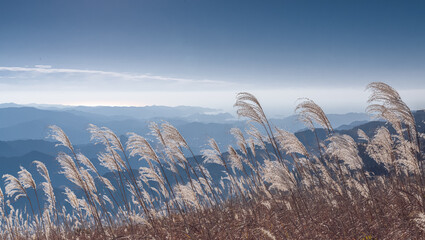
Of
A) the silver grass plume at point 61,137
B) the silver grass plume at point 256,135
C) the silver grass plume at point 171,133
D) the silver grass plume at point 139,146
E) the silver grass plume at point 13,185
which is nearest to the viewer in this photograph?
the silver grass plume at point 139,146

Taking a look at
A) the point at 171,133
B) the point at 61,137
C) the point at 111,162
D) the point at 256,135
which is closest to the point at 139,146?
the point at 171,133

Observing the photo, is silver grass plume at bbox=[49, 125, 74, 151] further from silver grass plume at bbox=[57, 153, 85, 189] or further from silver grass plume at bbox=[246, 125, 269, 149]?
silver grass plume at bbox=[246, 125, 269, 149]

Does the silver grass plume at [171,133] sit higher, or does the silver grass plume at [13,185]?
the silver grass plume at [171,133]

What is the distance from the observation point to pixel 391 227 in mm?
3631

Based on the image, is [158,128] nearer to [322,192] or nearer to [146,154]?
[146,154]

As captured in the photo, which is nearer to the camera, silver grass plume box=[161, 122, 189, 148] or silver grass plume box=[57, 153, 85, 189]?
silver grass plume box=[57, 153, 85, 189]

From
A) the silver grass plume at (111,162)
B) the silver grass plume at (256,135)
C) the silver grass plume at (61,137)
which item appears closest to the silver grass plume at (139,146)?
the silver grass plume at (111,162)

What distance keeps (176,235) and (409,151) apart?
4171 mm

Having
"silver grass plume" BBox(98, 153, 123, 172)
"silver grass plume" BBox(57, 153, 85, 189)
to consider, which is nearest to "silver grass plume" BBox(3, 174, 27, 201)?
"silver grass plume" BBox(57, 153, 85, 189)

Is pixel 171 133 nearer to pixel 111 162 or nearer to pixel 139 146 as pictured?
pixel 139 146

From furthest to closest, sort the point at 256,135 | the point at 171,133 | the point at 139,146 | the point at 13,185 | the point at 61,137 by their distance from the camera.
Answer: the point at 13,185 → the point at 256,135 → the point at 61,137 → the point at 171,133 → the point at 139,146

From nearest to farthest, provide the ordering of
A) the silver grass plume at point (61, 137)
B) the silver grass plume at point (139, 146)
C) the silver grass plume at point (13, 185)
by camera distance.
Result: the silver grass plume at point (139, 146) → the silver grass plume at point (61, 137) → the silver grass plume at point (13, 185)

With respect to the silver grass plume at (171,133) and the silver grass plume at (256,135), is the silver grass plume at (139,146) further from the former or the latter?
the silver grass plume at (256,135)

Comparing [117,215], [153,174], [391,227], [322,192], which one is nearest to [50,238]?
[117,215]
